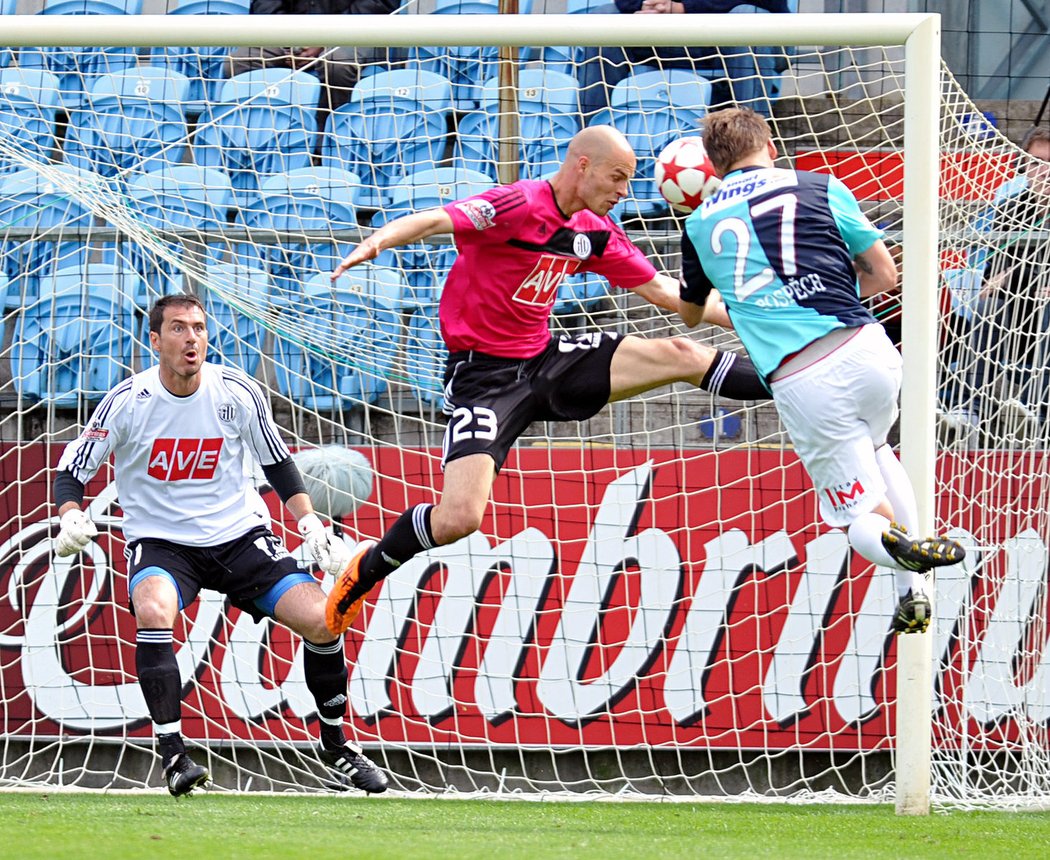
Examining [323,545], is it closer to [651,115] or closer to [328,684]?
[328,684]

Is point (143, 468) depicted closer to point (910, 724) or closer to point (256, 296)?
point (256, 296)

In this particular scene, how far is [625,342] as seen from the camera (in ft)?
17.9

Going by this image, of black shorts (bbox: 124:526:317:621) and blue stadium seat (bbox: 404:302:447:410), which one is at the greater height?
blue stadium seat (bbox: 404:302:447:410)

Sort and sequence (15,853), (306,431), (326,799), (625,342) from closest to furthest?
(15,853)
(625,342)
(326,799)
(306,431)

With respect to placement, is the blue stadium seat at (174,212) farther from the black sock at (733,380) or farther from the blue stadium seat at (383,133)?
the black sock at (733,380)

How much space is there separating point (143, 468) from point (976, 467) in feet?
12.4

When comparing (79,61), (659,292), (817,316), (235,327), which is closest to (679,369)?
(659,292)

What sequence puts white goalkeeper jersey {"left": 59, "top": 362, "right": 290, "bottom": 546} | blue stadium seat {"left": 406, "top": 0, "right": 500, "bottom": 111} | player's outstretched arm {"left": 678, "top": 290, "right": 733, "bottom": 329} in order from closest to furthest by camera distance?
player's outstretched arm {"left": 678, "top": 290, "right": 733, "bottom": 329}, white goalkeeper jersey {"left": 59, "top": 362, "right": 290, "bottom": 546}, blue stadium seat {"left": 406, "top": 0, "right": 500, "bottom": 111}

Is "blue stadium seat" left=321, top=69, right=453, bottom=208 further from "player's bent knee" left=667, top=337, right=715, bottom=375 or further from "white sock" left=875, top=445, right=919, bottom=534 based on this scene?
"white sock" left=875, top=445, right=919, bottom=534

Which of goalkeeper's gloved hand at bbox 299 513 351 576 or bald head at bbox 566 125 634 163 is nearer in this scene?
bald head at bbox 566 125 634 163

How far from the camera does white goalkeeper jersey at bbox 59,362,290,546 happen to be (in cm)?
556

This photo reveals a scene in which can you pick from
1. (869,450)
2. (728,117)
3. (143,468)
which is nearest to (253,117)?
(143,468)

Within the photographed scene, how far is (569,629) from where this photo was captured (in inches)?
268

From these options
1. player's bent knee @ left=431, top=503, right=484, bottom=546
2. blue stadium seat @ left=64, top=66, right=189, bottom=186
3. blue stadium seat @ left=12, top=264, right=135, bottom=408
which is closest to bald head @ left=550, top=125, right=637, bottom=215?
player's bent knee @ left=431, top=503, right=484, bottom=546
